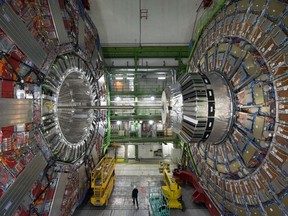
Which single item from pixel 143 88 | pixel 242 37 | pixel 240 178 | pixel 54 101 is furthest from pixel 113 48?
pixel 240 178

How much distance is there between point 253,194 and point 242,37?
1.75m

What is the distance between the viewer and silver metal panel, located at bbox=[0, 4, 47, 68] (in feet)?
8.05

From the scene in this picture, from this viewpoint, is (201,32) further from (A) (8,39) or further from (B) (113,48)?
(B) (113,48)

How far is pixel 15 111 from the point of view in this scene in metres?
2.51

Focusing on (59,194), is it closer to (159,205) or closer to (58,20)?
(58,20)

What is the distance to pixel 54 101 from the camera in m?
3.40

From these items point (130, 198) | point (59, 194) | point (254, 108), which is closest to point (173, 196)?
point (130, 198)

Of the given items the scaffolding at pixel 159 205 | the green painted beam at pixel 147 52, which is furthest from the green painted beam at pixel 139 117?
the scaffolding at pixel 159 205

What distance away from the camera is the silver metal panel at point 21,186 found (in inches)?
94.6

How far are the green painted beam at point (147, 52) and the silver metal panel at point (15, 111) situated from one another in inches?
299

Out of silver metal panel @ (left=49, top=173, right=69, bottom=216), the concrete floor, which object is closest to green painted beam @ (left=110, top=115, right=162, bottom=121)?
the concrete floor

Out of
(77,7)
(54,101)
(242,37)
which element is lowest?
(54,101)

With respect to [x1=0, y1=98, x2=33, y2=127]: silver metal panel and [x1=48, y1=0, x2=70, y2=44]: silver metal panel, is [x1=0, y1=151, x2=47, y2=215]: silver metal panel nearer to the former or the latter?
[x1=0, y1=98, x2=33, y2=127]: silver metal panel

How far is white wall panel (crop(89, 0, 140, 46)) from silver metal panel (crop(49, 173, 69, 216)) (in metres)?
6.12
